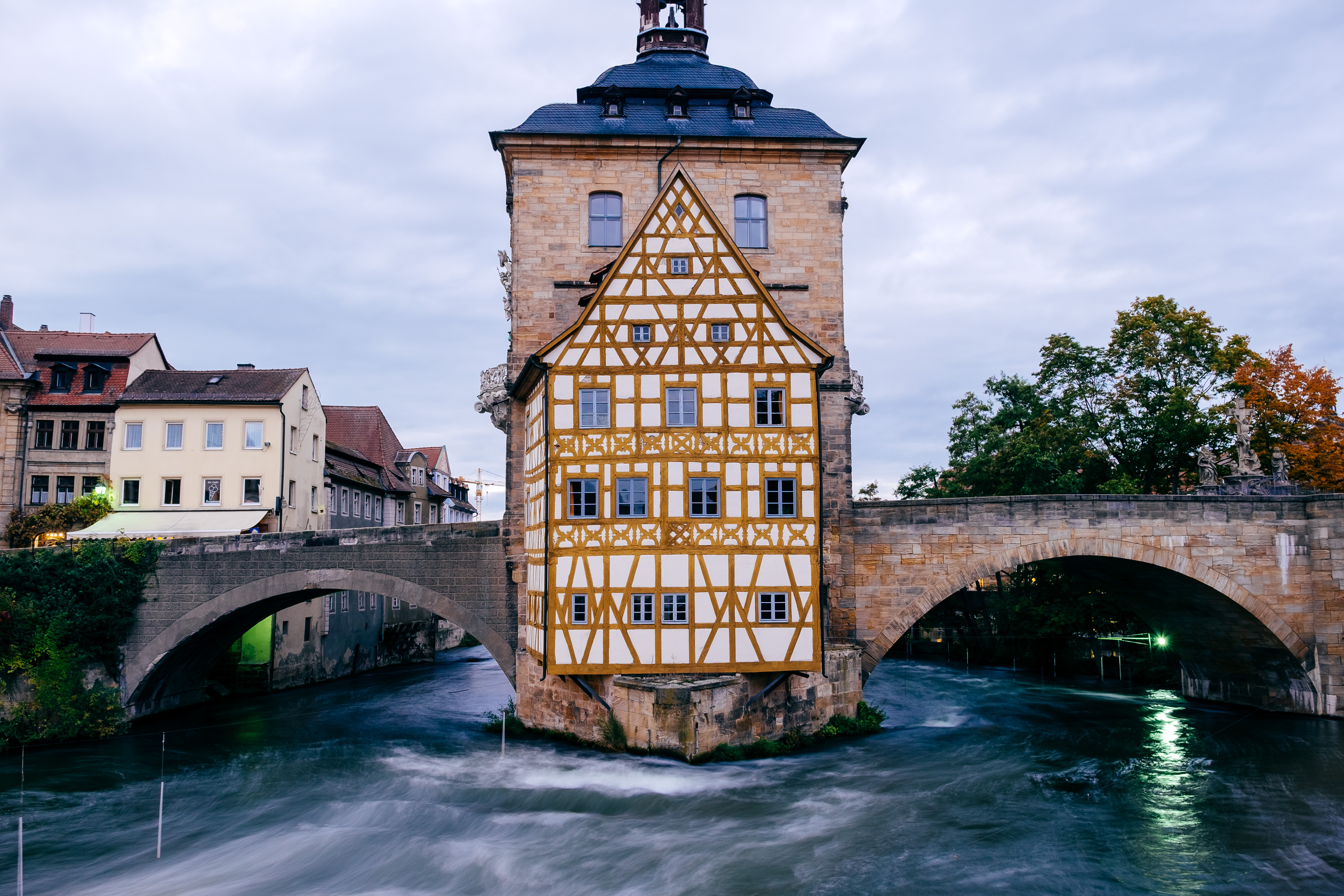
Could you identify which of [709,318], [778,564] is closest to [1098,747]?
[778,564]

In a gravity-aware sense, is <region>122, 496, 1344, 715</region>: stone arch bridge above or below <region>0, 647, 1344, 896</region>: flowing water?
above

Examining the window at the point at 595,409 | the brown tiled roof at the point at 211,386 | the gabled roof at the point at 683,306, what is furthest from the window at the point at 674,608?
the brown tiled roof at the point at 211,386

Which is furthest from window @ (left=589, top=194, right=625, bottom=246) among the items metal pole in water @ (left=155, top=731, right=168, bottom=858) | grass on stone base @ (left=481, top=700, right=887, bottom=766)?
metal pole in water @ (left=155, top=731, right=168, bottom=858)

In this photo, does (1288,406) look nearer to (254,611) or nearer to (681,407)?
(681,407)

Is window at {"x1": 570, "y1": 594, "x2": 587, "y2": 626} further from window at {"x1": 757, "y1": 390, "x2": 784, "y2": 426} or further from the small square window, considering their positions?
window at {"x1": 757, "y1": 390, "x2": 784, "y2": 426}

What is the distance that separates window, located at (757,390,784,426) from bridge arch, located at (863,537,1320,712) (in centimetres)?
631

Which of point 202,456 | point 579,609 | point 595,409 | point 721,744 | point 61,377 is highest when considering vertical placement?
point 61,377

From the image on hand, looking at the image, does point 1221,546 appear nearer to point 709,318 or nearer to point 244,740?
point 709,318

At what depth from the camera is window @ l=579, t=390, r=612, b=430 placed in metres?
21.1

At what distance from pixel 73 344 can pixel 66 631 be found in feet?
44.8

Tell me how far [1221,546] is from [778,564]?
1227 centimetres

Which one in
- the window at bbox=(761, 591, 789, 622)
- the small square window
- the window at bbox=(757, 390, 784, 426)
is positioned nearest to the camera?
the small square window

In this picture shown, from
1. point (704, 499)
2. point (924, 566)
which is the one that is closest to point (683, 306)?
point (704, 499)

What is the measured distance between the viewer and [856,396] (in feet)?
84.9
